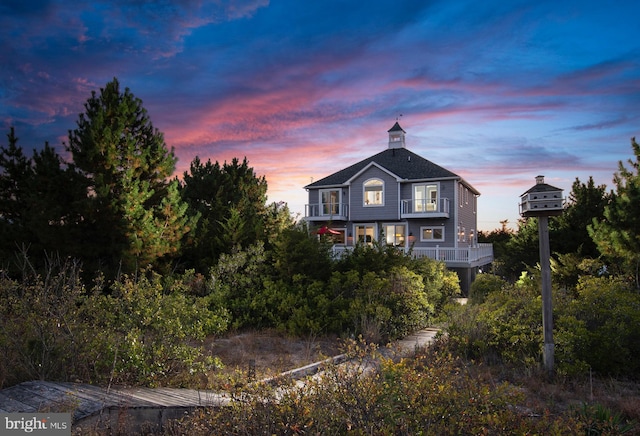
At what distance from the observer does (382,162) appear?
28797mm

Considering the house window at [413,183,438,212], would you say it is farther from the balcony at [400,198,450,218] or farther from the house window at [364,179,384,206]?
the house window at [364,179,384,206]

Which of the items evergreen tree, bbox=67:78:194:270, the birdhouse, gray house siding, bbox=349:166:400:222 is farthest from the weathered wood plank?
gray house siding, bbox=349:166:400:222

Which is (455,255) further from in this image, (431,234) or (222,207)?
(222,207)

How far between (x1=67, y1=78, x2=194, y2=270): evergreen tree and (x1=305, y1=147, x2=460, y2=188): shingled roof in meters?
16.9

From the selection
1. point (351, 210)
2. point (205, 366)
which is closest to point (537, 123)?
point (205, 366)

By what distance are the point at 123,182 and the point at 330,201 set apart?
60.6 ft

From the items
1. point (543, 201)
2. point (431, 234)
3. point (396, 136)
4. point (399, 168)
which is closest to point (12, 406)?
point (543, 201)

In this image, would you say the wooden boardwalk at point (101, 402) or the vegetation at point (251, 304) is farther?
the wooden boardwalk at point (101, 402)

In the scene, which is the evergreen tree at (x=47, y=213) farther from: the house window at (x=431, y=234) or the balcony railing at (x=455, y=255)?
the house window at (x=431, y=234)

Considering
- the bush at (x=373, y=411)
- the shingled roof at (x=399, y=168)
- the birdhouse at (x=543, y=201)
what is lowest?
the bush at (x=373, y=411)

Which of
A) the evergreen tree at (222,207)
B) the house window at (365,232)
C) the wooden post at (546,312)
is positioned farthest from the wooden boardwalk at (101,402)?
the house window at (365,232)

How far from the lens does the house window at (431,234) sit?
1037 inches

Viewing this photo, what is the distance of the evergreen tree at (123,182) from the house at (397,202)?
548 inches

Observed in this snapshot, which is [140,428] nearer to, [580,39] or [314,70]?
[314,70]
